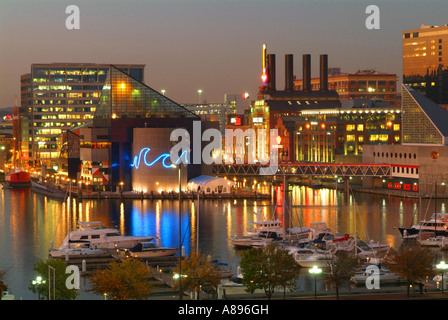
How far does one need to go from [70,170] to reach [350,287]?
141ft

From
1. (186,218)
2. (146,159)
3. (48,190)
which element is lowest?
(186,218)

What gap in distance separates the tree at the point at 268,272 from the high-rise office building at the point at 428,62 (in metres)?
86.2

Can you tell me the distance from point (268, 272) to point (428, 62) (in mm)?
90816

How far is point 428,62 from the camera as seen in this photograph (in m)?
108

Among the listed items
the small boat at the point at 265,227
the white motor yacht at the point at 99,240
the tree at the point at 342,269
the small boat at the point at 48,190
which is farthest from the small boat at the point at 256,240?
the small boat at the point at 48,190

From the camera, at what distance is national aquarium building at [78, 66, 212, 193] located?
186ft

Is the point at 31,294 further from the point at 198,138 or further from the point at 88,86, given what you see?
the point at 88,86

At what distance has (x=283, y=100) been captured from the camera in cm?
9844

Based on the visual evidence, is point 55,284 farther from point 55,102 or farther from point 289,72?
point 289,72

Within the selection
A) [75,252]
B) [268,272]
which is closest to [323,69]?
[75,252]

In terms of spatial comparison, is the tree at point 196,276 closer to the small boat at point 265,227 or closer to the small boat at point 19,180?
the small boat at point 265,227
